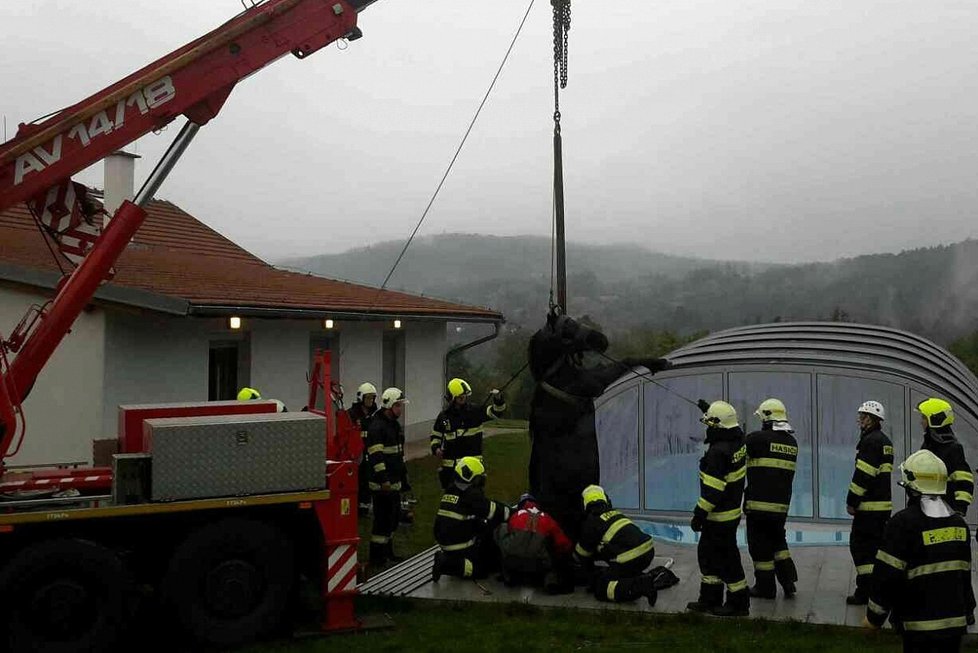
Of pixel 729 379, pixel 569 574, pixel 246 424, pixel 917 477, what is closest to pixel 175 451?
pixel 246 424

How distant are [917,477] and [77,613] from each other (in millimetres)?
5942

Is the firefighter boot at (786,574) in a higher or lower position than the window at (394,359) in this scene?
lower

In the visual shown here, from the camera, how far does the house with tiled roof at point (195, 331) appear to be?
11516 millimetres

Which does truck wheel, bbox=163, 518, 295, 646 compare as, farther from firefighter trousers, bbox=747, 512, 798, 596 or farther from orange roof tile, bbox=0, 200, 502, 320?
orange roof tile, bbox=0, 200, 502, 320

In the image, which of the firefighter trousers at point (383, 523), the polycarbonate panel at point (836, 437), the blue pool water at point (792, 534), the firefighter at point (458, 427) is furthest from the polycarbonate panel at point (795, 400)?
the firefighter trousers at point (383, 523)

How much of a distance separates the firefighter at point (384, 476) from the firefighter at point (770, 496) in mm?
3678

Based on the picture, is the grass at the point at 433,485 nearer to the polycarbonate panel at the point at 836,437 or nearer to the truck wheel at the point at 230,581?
the truck wheel at the point at 230,581

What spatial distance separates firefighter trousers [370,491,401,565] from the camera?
30.0ft

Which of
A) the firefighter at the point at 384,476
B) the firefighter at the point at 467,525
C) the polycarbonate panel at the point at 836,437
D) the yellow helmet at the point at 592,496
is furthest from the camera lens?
the polycarbonate panel at the point at 836,437

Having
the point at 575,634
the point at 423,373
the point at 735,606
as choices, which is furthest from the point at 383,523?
the point at 423,373

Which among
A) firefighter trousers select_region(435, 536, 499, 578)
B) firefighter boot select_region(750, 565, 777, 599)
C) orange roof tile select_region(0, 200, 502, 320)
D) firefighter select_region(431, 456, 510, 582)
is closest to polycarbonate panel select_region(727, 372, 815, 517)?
firefighter boot select_region(750, 565, 777, 599)

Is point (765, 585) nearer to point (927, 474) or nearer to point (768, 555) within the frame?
point (768, 555)

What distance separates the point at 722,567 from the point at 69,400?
8.94 meters

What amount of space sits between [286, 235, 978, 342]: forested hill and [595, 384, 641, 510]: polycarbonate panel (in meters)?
28.0
